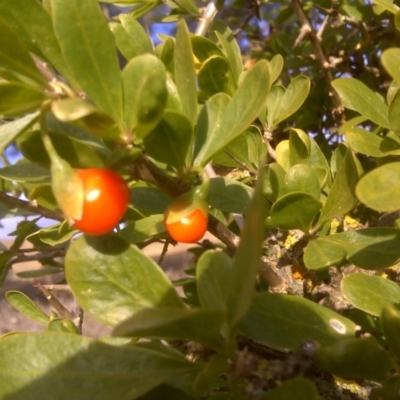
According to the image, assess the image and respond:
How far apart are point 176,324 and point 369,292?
360 millimetres

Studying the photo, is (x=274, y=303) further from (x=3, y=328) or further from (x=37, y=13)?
(x=3, y=328)

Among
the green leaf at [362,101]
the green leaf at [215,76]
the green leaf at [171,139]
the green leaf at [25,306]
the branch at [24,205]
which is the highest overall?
the green leaf at [171,139]

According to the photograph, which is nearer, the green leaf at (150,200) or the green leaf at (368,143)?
the green leaf at (150,200)

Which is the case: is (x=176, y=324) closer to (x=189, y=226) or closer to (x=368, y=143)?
(x=189, y=226)

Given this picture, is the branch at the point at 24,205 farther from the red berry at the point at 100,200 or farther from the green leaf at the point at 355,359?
the green leaf at the point at 355,359

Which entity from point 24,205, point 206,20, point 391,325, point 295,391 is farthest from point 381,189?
point 206,20

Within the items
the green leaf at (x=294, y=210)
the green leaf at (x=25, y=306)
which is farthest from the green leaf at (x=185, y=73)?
the green leaf at (x=25, y=306)

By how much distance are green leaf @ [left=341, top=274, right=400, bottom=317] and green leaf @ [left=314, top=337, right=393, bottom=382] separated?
12cm

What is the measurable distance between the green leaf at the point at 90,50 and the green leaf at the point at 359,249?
0.44m

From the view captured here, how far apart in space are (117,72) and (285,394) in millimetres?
457

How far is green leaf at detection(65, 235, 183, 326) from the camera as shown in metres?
0.70

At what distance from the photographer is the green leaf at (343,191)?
33.4 inches

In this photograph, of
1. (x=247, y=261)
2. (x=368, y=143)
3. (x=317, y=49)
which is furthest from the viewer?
(x=317, y=49)

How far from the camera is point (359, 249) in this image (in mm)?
873
